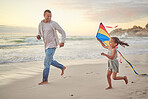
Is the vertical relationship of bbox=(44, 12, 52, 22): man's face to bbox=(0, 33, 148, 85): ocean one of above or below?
above

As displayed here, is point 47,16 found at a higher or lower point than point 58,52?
higher

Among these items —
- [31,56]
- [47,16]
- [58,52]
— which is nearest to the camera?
[47,16]

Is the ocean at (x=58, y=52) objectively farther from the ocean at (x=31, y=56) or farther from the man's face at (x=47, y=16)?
the man's face at (x=47, y=16)

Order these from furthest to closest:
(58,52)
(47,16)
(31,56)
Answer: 1. (58,52)
2. (31,56)
3. (47,16)

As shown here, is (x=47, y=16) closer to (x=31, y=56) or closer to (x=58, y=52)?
(x=31, y=56)

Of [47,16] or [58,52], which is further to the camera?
[58,52]

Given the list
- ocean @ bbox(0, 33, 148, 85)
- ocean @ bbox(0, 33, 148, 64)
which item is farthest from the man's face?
ocean @ bbox(0, 33, 148, 64)

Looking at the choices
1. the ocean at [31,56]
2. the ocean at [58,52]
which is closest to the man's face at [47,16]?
the ocean at [31,56]

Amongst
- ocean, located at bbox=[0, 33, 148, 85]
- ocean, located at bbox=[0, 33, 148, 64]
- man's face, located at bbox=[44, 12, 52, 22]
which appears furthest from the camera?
ocean, located at bbox=[0, 33, 148, 64]

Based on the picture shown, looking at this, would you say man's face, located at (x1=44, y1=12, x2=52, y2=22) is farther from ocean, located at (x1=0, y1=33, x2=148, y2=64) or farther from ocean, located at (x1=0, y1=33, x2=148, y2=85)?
ocean, located at (x1=0, y1=33, x2=148, y2=64)

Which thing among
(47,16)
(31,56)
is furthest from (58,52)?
(47,16)

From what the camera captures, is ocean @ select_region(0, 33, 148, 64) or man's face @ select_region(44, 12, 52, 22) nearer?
man's face @ select_region(44, 12, 52, 22)

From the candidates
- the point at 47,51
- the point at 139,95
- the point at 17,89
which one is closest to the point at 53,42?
the point at 47,51

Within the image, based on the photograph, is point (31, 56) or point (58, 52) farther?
point (58, 52)
